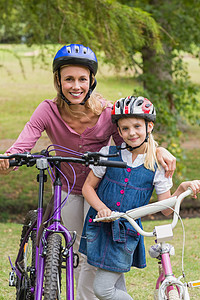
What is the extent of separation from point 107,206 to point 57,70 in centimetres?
96

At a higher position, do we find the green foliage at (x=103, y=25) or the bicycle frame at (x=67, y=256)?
the green foliage at (x=103, y=25)

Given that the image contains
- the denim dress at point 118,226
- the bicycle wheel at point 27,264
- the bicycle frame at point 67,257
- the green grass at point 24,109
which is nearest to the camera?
the bicycle frame at point 67,257

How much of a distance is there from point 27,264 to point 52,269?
87 cm

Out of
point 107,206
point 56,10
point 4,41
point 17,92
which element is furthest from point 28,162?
point 17,92

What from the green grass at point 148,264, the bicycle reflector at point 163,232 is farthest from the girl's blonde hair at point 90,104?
the green grass at point 148,264

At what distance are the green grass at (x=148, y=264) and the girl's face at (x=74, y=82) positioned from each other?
213cm

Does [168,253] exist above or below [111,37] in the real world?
below

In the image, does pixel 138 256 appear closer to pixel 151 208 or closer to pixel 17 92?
pixel 151 208

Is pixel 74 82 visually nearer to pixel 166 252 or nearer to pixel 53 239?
pixel 53 239

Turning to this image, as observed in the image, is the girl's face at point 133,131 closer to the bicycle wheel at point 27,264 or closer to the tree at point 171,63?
the bicycle wheel at point 27,264

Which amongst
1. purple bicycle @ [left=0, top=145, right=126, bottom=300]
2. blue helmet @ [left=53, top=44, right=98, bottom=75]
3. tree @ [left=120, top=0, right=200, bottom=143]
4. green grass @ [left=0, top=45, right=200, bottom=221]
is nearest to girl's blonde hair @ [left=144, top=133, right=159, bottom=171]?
purple bicycle @ [left=0, top=145, right=126, bottom=300]

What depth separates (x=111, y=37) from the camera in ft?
21.8

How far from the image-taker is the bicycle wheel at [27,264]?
126 inches

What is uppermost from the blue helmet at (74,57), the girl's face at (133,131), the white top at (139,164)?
the blue helmet at (74,57)
